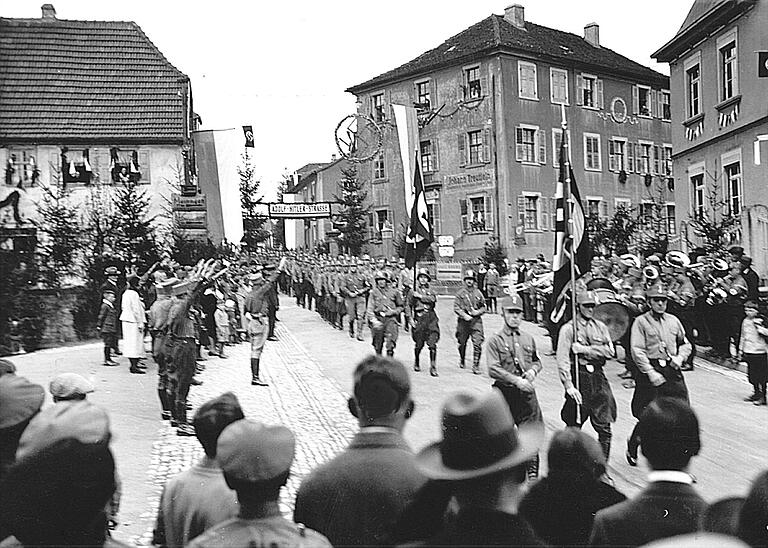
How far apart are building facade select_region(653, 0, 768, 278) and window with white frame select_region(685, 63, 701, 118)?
28mm

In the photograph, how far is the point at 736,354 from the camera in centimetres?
1492

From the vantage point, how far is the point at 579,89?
43469 mm

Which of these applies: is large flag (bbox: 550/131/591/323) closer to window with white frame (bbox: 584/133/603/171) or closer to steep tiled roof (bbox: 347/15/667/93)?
steep tiled roof (bbox: 347/15/667/93)

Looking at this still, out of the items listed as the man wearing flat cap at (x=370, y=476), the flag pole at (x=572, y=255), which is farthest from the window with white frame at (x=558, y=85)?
the man wearing flat cap at (x=370, y=476)

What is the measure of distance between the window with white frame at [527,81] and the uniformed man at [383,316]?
85.2 ft

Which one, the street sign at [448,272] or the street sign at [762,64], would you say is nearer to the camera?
the street sign at [762,64]

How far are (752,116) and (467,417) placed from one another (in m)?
20.0

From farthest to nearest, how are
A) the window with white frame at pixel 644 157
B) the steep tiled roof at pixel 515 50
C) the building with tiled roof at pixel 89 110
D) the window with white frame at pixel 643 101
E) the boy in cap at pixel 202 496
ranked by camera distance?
the window with white frame at pixel 643 101 → the window with white frame at pixel 644 157 → the steep tiled roof at pixel 515 50 → the building with tiled roof at pixel 89 110 → the boy in cap at pixel 202 496

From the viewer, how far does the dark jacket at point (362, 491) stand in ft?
10.8

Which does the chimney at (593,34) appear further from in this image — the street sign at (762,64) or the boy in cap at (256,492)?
the boy in cap at (256,492)

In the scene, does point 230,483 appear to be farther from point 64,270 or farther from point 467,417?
point 64,270

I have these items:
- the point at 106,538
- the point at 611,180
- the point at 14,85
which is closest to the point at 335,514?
the point at 106,538

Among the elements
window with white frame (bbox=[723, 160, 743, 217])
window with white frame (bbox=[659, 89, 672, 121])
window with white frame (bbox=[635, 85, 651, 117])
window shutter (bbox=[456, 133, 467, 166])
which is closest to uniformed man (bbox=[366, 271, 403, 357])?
window with white frame (bbox=[723, 160, 743, 217])

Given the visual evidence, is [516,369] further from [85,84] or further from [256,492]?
[85,84]
